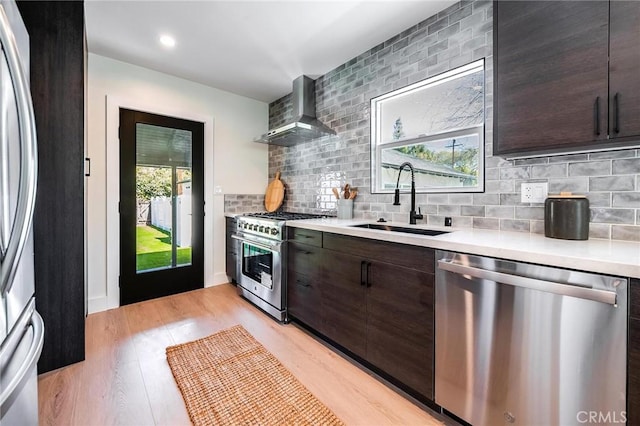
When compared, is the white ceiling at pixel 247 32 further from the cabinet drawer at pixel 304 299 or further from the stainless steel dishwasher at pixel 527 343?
the cabinet drawer at pixel 304 299

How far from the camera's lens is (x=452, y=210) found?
6.77 feet

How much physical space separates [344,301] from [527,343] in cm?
108

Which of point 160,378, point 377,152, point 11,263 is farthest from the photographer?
point 377,152

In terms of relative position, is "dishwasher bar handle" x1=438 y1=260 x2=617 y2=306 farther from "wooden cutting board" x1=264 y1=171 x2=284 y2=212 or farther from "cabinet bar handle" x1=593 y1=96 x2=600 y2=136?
"wooden cutting board" x1=264 y1=171 x2=284 y2=212

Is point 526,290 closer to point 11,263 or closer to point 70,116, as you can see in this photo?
point 11,263

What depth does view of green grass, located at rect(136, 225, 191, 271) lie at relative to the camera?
122 inches

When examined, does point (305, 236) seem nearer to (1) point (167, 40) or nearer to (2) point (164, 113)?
(1) point (167, 40)

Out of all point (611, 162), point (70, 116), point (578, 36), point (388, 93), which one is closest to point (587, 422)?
point (611, 162)

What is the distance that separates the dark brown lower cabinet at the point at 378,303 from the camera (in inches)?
58.8

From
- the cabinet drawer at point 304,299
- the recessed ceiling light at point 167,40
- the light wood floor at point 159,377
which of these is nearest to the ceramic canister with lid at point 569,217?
the light wood floor at point 159,377

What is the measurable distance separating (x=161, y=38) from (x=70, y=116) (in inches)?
44.6

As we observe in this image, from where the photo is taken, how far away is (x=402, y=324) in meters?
1.59

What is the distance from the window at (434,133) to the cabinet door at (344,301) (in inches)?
36.3

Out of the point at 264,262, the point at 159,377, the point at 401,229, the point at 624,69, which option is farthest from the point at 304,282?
the point at 624,69
